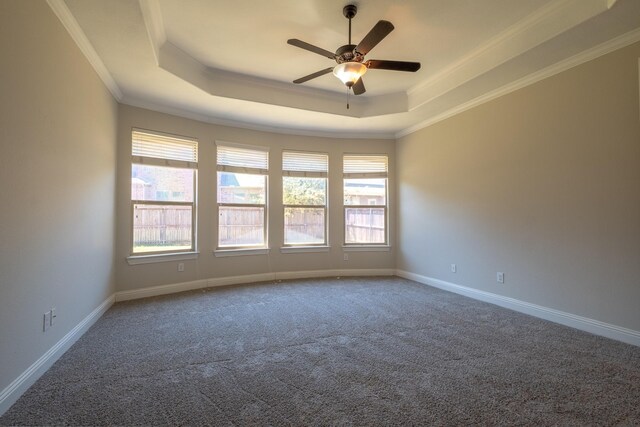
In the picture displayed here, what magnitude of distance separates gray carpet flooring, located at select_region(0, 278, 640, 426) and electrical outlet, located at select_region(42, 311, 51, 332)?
31 cm

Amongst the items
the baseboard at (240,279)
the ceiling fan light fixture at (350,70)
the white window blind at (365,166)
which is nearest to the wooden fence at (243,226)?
the baseboard at (240,279)

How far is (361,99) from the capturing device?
488 cm

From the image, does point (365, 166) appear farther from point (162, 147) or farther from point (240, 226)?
point (162, 147)

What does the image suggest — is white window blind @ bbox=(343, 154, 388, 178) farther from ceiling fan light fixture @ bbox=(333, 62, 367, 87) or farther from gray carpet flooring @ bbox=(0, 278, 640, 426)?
ceiling fan light fixture @ bbox=(333, 62, 367, 87)

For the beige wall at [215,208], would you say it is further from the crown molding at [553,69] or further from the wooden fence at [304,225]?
the crown molding at [553,69]

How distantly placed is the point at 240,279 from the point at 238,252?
46 centimetres

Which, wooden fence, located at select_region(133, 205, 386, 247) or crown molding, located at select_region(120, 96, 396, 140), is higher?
crown molding, located at select_region(120, 96, 396, 140)

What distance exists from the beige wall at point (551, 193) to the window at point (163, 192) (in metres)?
3.87

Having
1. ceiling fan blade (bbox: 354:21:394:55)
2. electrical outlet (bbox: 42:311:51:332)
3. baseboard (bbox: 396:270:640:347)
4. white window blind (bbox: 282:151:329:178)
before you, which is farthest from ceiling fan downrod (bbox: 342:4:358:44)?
baseboard (bbox: 396:270:640:347)

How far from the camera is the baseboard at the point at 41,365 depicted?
1859 mm

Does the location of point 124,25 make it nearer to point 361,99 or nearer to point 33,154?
point 33,154

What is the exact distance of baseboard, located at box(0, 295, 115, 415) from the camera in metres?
1.86

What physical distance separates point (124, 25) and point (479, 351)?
4.12 m

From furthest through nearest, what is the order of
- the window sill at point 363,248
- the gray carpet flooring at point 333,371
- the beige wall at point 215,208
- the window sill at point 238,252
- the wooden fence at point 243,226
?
1. the window sill at point 363,248
2. the window sill at point 238,252
3. the wooden fence at point 243,226
4. the beige wall at point 215,208
5. the gray carpet flooring at point 333,371
